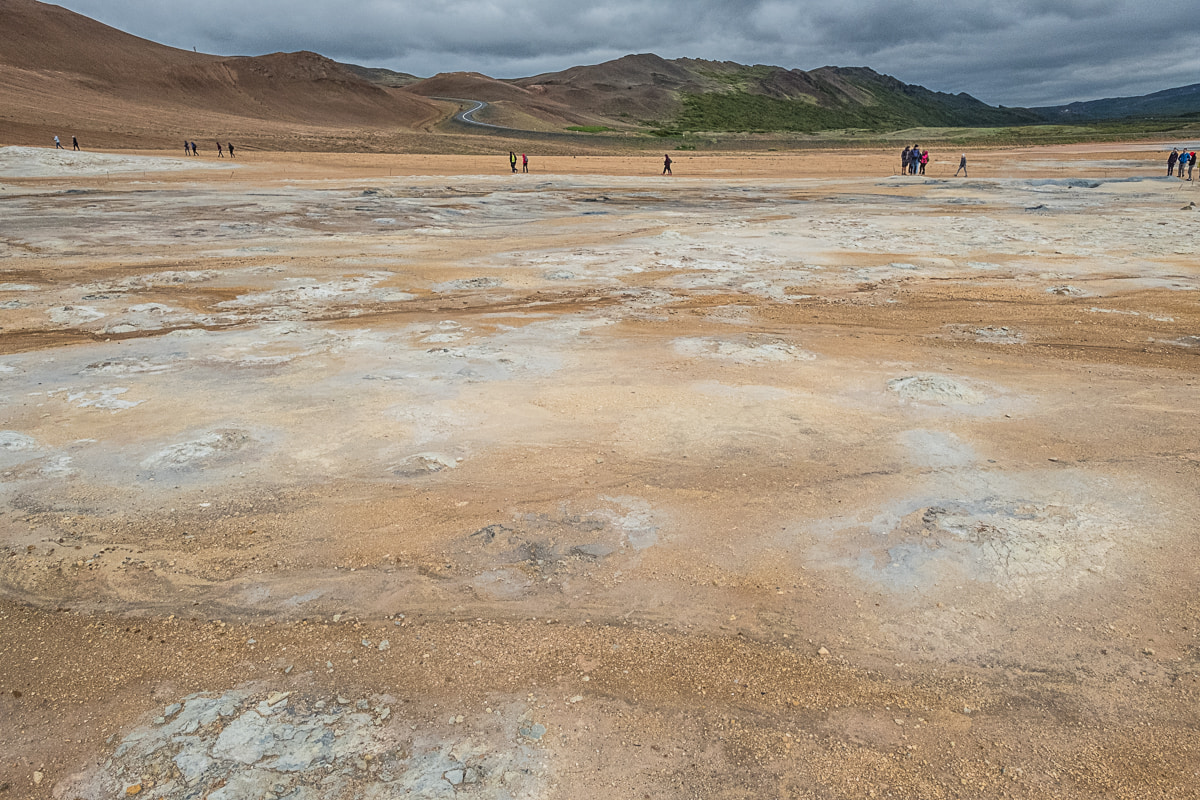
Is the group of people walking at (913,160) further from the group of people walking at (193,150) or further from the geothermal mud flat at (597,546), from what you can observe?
the group of people walking at (193,150)

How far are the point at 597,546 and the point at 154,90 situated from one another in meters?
93.3

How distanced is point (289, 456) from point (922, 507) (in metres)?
5.39

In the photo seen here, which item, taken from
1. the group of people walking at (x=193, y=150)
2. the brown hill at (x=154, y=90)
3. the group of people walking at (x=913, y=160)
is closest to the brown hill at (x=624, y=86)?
the brown hill at (x=154, y=90)

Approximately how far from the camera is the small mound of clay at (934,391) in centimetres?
775

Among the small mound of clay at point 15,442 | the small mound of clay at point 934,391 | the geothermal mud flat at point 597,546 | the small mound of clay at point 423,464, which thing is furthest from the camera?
the small mound of clay at point 934,391

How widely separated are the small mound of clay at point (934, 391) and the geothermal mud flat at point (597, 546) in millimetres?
50

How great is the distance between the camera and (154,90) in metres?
77.8

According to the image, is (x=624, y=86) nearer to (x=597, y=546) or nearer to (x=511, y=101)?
(x=511, y=101)

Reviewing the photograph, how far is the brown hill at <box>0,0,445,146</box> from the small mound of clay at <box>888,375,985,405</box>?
173ft

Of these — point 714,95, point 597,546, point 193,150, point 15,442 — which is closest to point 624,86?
Result: point 714,95

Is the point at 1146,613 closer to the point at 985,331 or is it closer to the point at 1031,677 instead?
the point at 1031,677

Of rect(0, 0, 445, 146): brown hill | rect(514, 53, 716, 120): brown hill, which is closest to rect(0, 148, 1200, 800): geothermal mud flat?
rect(0, 0, 445, 146): brown hill

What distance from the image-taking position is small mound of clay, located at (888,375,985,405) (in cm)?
775

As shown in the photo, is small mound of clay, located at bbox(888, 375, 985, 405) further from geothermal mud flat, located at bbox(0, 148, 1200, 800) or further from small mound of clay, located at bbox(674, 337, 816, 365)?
small mound of clay, located at bbox(674, 337, 816, 365)
